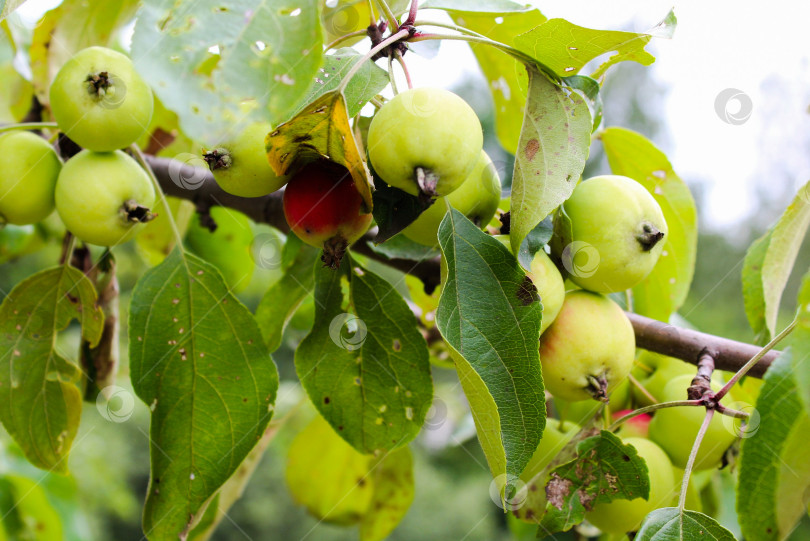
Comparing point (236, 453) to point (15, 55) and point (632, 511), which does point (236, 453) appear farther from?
point (15, 55)

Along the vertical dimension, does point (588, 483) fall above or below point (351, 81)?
below

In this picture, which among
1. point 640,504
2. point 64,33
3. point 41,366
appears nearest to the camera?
point 640,504

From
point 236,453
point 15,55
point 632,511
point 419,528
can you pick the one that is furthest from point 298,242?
point 419,528

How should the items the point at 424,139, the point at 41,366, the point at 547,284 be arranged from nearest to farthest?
the point at 424,139 → the point at 547,284 → the point at 41,366

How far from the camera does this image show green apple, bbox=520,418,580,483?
2.47 feet

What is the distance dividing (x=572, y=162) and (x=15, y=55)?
963mm

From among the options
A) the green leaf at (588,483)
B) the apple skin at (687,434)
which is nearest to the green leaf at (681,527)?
the green leaf at (588,483)

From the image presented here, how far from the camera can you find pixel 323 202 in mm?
575

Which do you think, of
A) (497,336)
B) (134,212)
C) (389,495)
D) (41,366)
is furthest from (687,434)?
(41,366)

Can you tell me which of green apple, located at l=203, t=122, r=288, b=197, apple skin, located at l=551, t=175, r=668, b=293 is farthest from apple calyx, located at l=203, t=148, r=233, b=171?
apple skin, located at l=551, t=175, r=668, b=293

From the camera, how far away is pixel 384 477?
3.65ft

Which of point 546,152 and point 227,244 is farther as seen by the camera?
point 227,244

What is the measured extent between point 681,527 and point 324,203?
0.45 m

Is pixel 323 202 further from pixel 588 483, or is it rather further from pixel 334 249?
pixel 588 483
